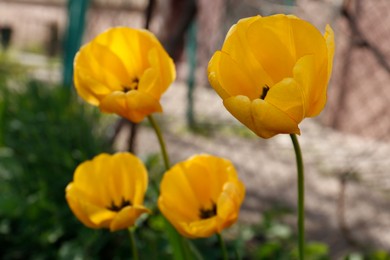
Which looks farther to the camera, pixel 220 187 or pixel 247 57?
pixel 220 187

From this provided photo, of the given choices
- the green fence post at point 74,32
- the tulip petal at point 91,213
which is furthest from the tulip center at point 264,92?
the green fence post at point 74,32

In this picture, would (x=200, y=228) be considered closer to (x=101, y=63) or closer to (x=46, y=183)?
(x=101, y=63)

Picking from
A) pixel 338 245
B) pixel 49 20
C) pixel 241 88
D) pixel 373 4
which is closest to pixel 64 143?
pixel 338 245

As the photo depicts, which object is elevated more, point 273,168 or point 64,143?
point 64,143

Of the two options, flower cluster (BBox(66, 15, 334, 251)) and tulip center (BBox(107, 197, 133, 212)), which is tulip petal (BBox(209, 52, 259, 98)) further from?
tulip center (BBox(107, 197, 133, 212))

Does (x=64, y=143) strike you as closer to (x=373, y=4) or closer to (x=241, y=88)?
(x=241, y=88)

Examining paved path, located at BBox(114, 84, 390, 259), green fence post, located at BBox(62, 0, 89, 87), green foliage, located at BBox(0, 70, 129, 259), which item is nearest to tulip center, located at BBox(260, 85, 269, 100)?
green foliage, located at BBox(0, 70, 129, 259)

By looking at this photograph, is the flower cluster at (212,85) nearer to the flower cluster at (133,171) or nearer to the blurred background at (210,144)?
the flower cluster at (133,171)
